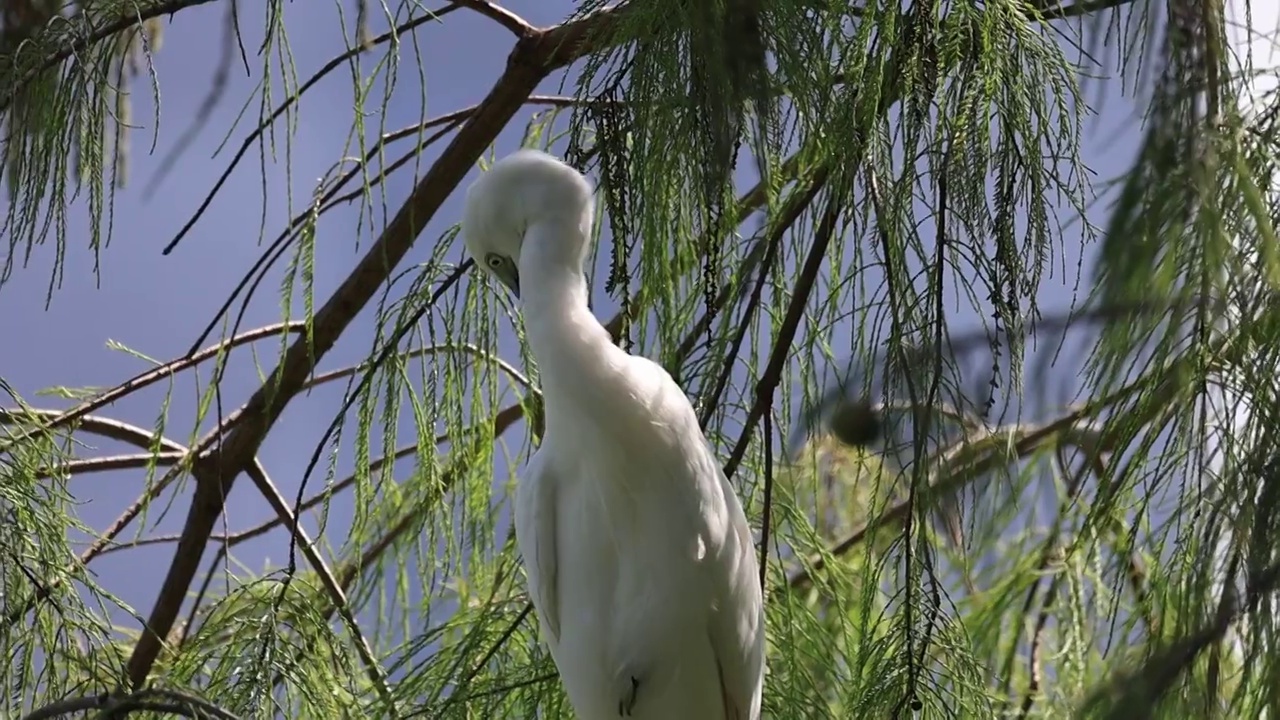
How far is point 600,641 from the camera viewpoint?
1.23 m

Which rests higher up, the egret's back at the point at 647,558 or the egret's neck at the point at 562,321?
the egret's neck at the point at 562,321

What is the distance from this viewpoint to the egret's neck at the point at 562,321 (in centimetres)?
118

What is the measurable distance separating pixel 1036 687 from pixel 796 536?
329 mm

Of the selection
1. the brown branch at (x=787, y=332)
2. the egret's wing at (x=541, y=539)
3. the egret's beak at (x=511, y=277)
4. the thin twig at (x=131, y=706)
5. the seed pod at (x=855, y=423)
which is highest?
the egret's beak at (x=511, y=277)

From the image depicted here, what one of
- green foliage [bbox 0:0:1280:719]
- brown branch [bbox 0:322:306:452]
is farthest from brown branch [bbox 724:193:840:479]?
brown branch [bbox 0:322:306:452]

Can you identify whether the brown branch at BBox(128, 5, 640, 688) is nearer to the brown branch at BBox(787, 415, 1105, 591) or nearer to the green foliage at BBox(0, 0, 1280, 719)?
the green foliage at BBox(0, 0, 1280, 719)

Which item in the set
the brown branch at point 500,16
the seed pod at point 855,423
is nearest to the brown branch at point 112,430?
the brown branch at point 500,16

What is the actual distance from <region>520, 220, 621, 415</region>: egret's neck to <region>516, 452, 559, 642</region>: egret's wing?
86 mm

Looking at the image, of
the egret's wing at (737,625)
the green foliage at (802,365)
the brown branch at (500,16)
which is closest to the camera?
the green foliage at (802,365)

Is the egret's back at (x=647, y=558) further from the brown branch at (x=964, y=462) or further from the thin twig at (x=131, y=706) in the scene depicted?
the thin twig at (x=131, y=706)

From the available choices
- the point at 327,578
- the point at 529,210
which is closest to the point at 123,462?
the point at 327,578

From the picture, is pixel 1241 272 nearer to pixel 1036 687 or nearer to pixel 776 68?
pixel 776 68

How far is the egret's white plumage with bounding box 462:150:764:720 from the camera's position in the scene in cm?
120

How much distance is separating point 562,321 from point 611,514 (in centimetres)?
17
